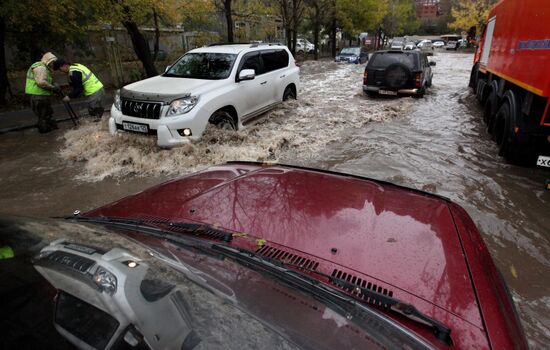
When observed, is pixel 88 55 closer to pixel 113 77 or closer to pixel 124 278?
pixel 113 77

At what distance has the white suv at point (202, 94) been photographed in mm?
5777

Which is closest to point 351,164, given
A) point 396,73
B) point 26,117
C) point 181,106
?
point 181,106

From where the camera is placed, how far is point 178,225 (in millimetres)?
1973

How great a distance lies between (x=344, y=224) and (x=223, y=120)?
5.12 m

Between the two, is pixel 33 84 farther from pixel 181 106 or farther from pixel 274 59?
pixel 274 59

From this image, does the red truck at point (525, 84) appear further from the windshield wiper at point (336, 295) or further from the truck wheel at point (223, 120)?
the truck wheel at point (223, 120)

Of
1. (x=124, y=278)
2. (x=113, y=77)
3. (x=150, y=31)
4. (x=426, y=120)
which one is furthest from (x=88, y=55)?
(x=124, y=278)

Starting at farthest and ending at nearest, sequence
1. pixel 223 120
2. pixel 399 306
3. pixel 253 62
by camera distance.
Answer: pixel 253 62 → pixel 223 120 → pixel 399 306

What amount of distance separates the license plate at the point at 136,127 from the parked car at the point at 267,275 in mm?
3745

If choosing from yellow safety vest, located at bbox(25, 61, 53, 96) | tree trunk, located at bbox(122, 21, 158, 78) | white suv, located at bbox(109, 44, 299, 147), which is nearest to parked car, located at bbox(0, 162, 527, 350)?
white suv, located at bbox(109, 44, 299, 147)

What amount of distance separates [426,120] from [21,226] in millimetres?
9453

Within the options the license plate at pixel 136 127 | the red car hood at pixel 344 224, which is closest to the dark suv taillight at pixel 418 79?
the license plate at pixel 136 127

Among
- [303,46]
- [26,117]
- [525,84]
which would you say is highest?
[303,46]

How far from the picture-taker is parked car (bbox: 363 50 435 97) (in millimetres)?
10992
